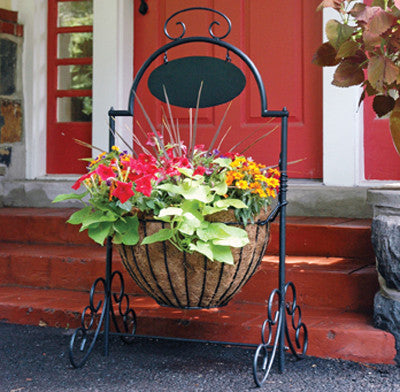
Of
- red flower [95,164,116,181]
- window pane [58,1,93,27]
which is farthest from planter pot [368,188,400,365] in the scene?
window pane [58,1,93,27]

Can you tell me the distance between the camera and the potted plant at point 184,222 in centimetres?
215

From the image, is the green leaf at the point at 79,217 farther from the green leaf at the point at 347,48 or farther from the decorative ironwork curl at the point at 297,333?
the green leaf at the point at 347,48

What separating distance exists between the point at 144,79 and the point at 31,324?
192cm

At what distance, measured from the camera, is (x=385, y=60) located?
2266 mm

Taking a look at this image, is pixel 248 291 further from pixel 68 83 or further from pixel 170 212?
pixel 68 83

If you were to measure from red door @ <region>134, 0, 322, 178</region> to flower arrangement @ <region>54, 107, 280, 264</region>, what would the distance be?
161 cm

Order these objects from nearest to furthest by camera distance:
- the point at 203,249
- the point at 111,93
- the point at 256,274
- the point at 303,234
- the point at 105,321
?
the point at 203,249 < the point at 105,321 < the point at 256,274 < the point at 303,234 < the point at 111,93

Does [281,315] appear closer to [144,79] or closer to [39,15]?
[144,79]

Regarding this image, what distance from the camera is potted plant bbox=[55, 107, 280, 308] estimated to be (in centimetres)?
215

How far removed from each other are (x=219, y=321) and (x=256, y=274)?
1.24 feet

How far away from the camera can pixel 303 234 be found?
3.29 metres

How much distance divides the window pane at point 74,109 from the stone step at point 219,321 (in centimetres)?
155

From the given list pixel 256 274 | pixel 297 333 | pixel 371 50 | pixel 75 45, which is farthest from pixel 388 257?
pixel 75 45

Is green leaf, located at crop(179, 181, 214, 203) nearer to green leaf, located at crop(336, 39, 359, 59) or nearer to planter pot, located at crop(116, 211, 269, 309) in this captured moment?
planter pot, located at crop(116, 211, 269, 309)
